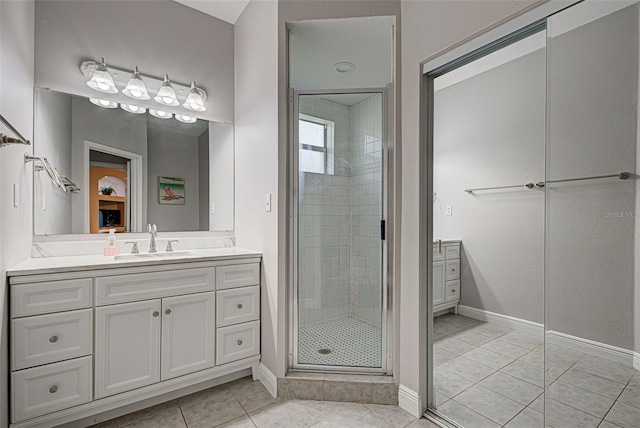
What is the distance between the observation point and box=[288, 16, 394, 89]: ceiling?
1.98m

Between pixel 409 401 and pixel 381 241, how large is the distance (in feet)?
3.07

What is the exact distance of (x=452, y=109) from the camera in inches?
69.8

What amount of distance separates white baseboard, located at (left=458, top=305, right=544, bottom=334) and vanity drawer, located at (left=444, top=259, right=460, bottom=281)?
17 centimetres

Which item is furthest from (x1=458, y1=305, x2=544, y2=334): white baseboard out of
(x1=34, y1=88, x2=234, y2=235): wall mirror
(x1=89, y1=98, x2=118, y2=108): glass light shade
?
(x1=89, y1=98, x2=118, y2=108): glass light shade

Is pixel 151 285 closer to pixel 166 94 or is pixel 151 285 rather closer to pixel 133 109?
pixel 133 109

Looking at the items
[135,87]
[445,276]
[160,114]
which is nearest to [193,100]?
[160,114]

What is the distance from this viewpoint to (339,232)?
2256 millimetres

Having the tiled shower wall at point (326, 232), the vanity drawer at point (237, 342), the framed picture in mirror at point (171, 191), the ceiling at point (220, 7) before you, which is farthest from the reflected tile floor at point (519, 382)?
the ceiling at point (220, 7)

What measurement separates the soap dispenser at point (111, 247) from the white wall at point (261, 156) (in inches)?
33.4

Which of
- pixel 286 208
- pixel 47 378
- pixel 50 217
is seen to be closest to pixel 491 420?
pixel 286 208

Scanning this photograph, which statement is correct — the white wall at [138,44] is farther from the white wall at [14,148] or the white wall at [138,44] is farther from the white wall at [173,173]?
the white wall at [173,173]

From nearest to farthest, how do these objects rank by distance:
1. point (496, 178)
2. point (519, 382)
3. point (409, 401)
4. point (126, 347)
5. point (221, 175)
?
point (519, 382)
point (496, 178)
point (126, 347)
point (409, 401)
point (221, 175)

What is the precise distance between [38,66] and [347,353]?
2701mm

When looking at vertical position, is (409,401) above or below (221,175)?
below
